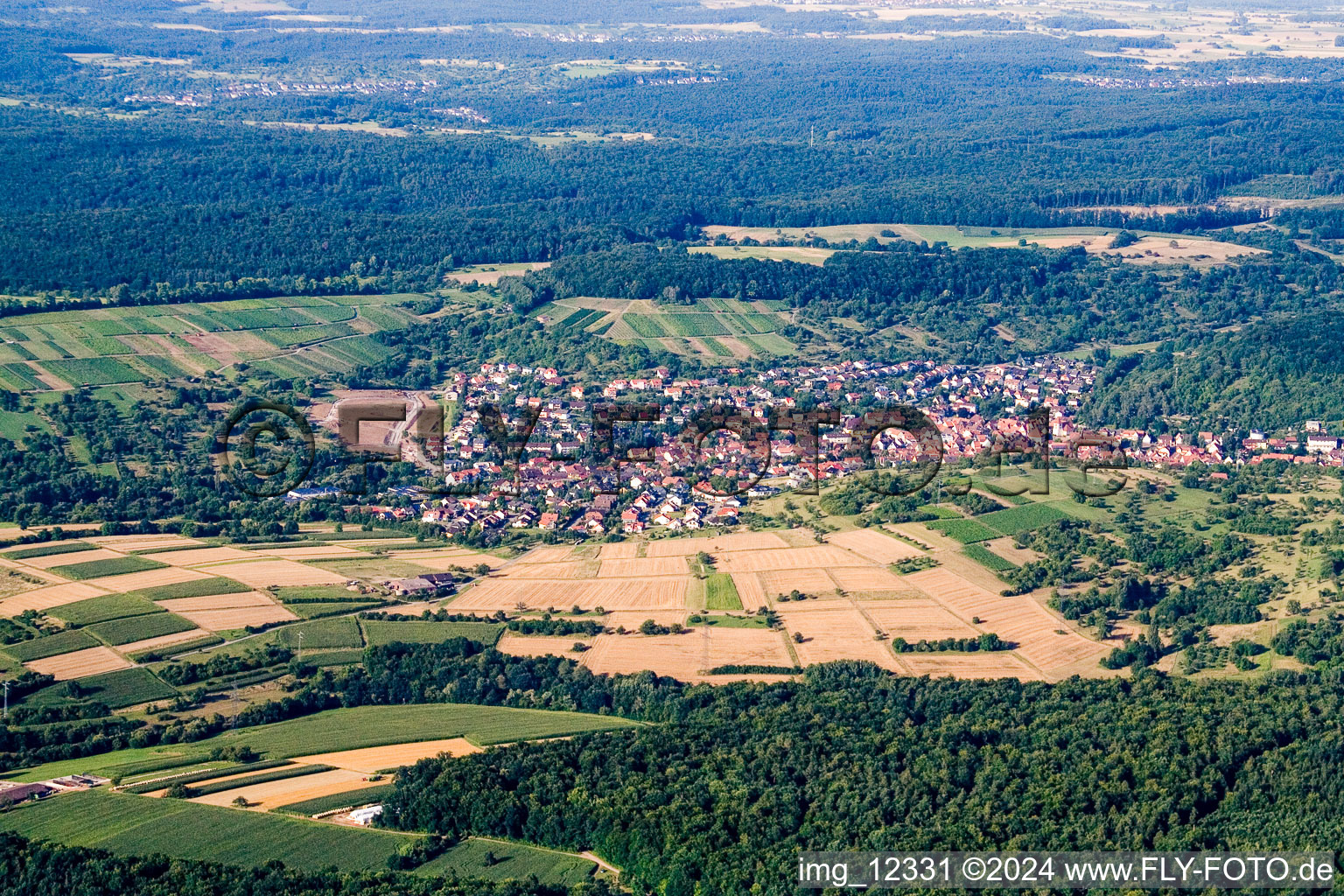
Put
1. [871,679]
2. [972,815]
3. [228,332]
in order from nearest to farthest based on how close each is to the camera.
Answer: [972,815] < [871,679] < [228,332]

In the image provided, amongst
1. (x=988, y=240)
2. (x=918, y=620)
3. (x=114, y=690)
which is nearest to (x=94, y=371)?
(x=114, y=690)

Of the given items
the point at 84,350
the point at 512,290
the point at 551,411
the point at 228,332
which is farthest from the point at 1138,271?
the point at 84,350

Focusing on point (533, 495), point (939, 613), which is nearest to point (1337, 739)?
point (939, 613)

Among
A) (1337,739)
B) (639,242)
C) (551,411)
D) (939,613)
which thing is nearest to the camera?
(1337,739)

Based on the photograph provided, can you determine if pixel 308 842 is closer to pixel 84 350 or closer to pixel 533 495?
pixel 533 495

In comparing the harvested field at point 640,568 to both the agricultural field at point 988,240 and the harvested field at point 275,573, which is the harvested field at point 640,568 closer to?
the harvested field at point 275,573

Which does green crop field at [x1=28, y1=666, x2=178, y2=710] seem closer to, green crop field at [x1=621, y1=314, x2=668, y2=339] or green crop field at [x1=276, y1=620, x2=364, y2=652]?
green crop field at [x1=276, y1=620, x2=364, y2=652]

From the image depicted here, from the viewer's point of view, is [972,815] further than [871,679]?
No
